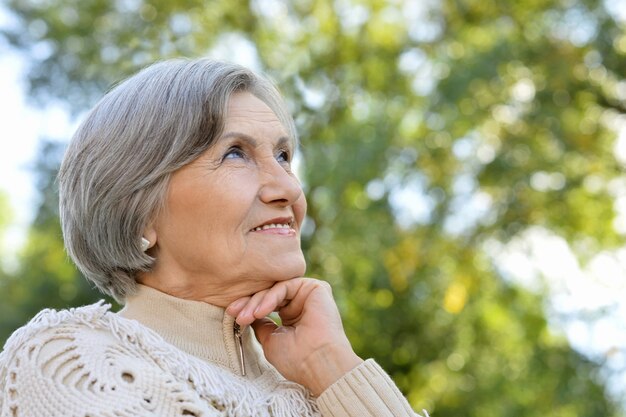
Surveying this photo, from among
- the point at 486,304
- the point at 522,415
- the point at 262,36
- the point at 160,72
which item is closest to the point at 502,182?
the point at 486,304

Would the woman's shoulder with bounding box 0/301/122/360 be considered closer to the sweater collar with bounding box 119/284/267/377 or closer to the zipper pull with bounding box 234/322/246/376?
A: the sweater collar with bounding box 119/284/267/377

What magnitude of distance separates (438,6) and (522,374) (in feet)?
14.6

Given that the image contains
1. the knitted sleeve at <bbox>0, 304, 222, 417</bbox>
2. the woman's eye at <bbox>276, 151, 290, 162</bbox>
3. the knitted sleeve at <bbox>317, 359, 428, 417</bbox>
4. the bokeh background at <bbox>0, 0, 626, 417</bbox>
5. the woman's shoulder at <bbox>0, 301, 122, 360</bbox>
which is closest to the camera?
the knitted sleeve at <bbox>0, 304, 222, 417</bbox>

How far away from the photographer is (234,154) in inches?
89.1

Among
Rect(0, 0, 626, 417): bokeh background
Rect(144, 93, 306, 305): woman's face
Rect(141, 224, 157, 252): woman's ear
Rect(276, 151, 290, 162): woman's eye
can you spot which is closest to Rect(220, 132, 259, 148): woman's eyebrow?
Rect(144, 93, 306, 305): woman's face

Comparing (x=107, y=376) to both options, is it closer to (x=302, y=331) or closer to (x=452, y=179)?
(x=302, y=331)

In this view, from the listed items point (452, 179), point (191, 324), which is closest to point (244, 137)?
point (191, 324)

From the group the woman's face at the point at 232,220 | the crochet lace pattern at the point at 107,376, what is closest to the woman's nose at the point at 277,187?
the woman's face at the point at 232,220

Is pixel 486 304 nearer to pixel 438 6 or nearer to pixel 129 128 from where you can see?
pixel 438 6

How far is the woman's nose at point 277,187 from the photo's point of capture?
88.7 inches

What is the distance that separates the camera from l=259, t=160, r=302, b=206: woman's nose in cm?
225

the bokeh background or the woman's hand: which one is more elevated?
the woman's hand

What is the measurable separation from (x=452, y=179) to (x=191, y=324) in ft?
29.1

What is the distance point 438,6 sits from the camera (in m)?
11.9
